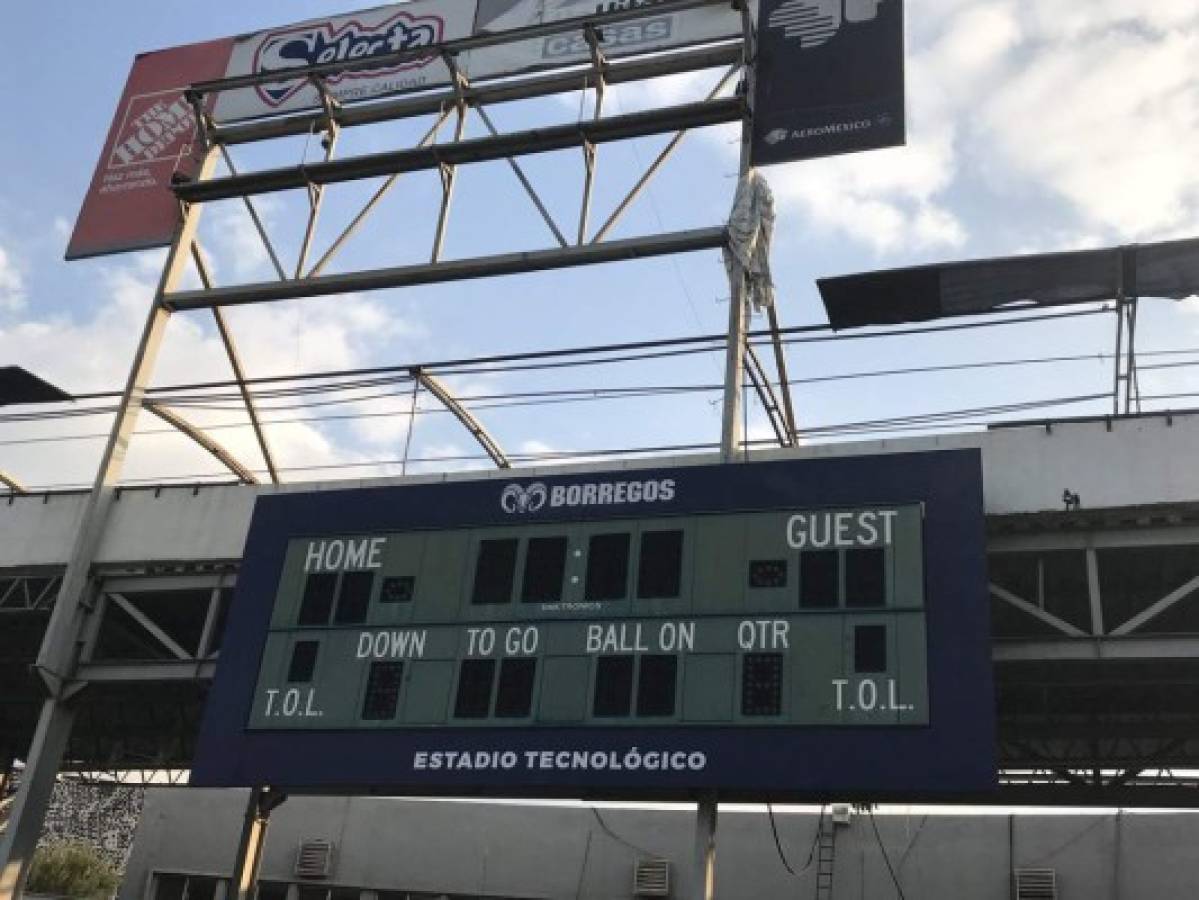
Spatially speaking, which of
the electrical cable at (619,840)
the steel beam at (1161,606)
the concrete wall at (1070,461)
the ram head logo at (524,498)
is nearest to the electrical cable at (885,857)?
the electrical cable at (619,840)

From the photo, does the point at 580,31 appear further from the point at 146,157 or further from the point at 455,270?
the point at 146,157

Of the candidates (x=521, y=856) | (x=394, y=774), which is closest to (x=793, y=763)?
(x=394, y=774)

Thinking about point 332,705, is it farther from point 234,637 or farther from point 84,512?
point 84,512

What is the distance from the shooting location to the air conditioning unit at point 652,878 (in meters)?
24.3

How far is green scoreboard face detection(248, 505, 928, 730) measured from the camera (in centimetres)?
1425

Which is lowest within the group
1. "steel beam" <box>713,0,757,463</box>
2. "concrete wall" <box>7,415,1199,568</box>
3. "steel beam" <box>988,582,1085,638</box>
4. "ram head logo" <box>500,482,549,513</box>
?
"steel beam" <box>988,582,1085,638</box>

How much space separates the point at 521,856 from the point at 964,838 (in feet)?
28.6

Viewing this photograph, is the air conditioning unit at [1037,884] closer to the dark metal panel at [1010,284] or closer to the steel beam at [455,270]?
the dark metal panel at [1010,284]

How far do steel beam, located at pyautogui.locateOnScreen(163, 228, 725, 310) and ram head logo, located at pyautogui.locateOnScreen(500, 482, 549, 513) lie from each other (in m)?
4.80

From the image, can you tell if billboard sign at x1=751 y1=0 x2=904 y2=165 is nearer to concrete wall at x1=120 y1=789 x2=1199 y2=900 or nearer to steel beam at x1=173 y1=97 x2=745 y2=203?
steel beam at x1=173 y1=97 x2=745 y2=203

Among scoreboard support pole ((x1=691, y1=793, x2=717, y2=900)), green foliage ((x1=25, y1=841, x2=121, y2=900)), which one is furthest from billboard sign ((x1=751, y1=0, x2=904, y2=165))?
green foliage ((x1=25, y1=841, x2=121, y2=900))

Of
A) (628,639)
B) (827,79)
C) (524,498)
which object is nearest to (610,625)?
(628,639)

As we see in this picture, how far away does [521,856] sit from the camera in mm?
25734

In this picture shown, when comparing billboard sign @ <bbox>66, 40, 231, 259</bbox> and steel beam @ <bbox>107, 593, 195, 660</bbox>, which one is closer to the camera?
steel beam @ <bbox>107, 593, 195, 660</bbox>
